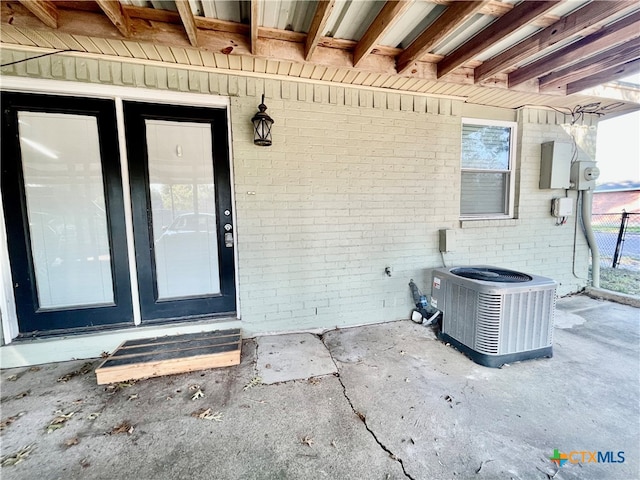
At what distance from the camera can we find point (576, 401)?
6.57 ft

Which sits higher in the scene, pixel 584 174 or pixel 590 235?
pixel 584 174

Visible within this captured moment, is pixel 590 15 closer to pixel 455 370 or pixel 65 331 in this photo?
pixel 455 370

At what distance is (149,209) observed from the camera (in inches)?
106

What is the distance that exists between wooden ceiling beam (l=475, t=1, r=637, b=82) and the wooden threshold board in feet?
11.7

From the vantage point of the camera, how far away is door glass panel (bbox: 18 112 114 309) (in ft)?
8.05

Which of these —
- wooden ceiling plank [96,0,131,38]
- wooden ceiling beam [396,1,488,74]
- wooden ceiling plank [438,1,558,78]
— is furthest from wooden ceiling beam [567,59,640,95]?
wooden ceiling plank [96,0,131,38]

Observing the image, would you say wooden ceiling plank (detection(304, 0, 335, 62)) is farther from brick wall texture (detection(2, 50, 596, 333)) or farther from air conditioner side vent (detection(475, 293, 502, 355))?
air conditioner side vent (detection(475, 293, 502, 355))

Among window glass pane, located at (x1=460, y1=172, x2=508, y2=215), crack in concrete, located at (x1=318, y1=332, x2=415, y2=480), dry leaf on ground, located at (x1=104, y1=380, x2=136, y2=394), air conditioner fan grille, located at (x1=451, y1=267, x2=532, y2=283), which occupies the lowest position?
crack in concrete, located at (x1=318, y1=332, x2=415, y2=480)

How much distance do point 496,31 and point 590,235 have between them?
3690mm

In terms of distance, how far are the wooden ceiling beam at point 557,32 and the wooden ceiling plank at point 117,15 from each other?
3.11 m

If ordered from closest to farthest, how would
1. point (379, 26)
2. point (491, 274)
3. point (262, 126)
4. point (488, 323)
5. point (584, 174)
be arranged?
1. point (379, 26)
2. point (488, 323)
3. point (262, 126)
4. point (491, 274)
5. point (584, 174)

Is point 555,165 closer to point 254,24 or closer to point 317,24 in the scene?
point 317,24

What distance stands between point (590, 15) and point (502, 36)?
529 millimetres

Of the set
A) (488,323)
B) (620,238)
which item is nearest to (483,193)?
(488,323)
